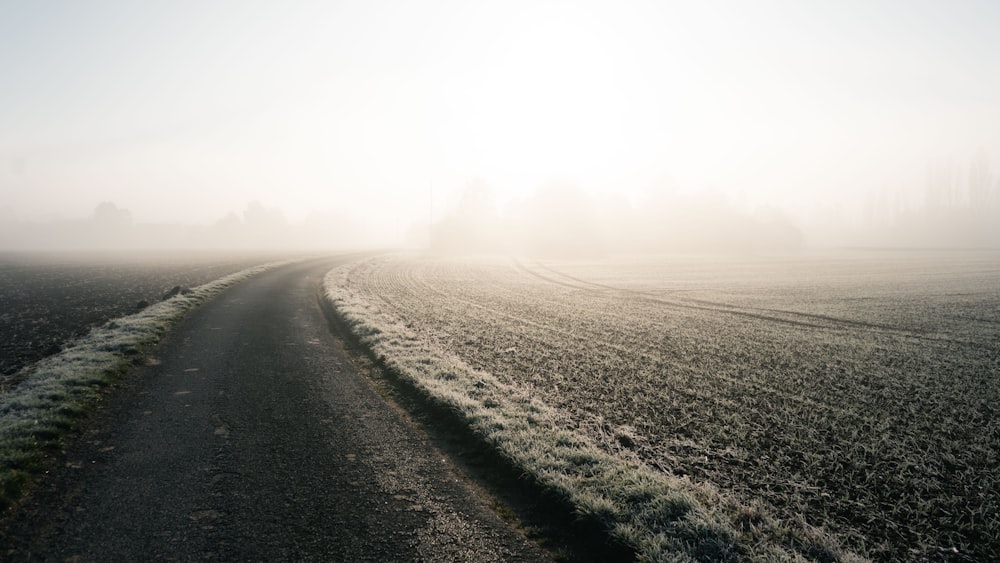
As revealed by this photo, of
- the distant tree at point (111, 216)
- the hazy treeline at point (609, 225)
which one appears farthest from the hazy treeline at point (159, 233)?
the hazy treeline at point (609, 225)

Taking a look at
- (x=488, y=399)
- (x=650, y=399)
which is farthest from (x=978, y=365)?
(x=488, y=399)

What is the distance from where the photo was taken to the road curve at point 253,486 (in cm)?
453

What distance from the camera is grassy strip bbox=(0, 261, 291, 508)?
19.8 feet

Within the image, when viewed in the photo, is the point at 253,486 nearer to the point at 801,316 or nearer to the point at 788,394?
the point at 788,394

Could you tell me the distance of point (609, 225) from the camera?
107m

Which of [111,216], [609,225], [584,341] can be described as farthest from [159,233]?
[584,341]

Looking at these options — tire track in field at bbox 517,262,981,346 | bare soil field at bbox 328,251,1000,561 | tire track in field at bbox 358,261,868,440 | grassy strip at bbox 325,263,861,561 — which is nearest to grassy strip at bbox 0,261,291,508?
grassy strip at bbox 325,263,861,561

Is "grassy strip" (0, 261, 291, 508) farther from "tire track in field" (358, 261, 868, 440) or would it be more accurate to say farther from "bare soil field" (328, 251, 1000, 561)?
"tire track in field" (358, 261, 868, 440)

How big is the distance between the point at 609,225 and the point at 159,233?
167795 mm

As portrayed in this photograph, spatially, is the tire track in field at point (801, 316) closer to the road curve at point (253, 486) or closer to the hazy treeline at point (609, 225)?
the road curve at point (253, 486)

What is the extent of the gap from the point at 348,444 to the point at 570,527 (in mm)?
3615

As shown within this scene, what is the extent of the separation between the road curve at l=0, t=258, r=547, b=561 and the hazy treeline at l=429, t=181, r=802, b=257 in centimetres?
8464

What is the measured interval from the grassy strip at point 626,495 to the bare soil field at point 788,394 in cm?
17

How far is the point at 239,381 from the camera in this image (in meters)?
9.80
